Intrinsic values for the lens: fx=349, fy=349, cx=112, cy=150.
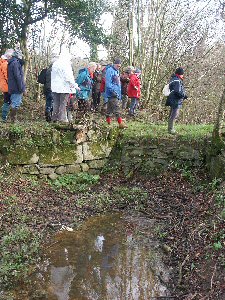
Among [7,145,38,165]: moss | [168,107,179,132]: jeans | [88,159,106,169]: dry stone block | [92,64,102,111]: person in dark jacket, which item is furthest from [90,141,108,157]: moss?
[92,64,102,111]: person in dark jacket

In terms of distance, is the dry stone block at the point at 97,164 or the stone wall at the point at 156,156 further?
the dry stone block at the point at 97,164

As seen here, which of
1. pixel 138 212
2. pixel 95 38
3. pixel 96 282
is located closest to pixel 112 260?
pixel 96 282

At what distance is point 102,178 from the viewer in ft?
29.2

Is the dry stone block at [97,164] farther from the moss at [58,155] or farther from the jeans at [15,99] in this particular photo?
the jeans at [15,99]

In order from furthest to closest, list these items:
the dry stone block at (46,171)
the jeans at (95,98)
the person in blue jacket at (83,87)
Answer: the jeans at (95,98) < the person in blue jacket at (83,87) < the dry stone block at (46,171)

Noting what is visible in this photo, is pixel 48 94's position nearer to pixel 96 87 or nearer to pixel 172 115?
pixel 96 87

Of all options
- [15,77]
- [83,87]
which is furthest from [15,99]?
[83,87]

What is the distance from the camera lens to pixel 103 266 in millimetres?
5254

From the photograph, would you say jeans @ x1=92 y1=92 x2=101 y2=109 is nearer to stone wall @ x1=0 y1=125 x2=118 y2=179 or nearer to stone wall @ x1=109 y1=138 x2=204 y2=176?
stone wall @ x1=0 y1=125 x2=118 y2=179

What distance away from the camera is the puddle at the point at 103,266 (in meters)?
4.63

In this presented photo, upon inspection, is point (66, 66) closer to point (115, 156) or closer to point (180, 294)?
point (115, 156)

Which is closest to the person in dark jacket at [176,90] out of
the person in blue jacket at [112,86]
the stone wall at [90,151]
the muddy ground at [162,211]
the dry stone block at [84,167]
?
the stone wall at [90,151]

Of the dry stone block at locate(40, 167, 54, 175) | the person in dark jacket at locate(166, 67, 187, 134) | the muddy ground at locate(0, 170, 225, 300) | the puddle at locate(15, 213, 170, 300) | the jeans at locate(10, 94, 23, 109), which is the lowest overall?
the puddle at locate(15, 213, 170, 300)

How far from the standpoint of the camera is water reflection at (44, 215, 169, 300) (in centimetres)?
463
